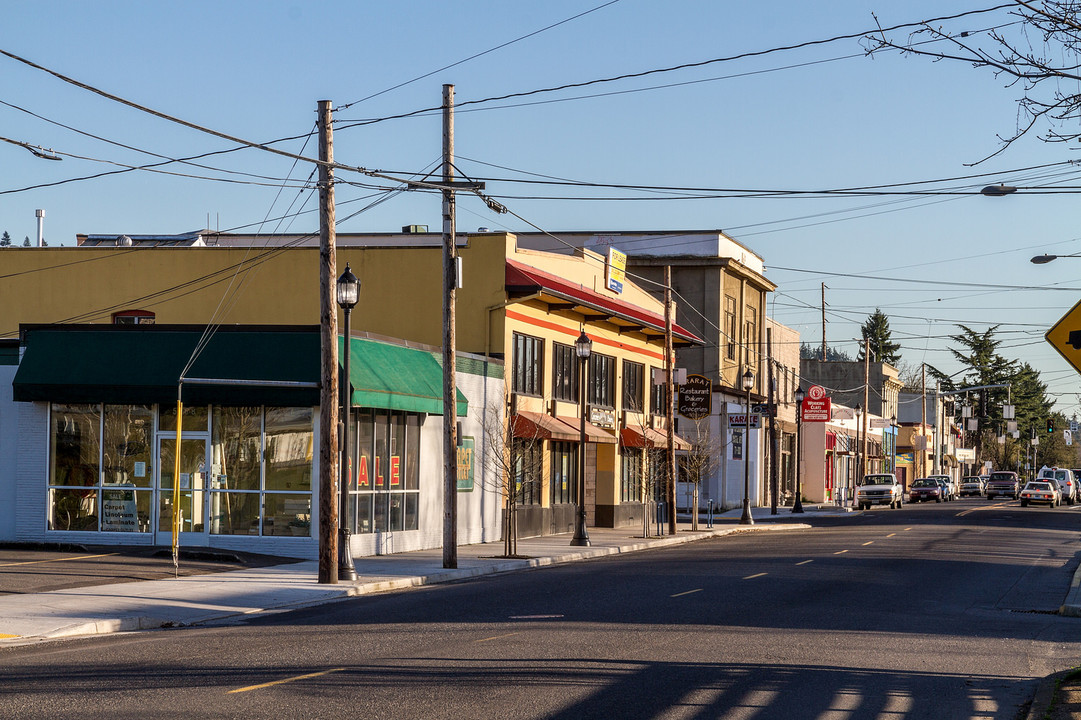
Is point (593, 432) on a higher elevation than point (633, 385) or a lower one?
lower

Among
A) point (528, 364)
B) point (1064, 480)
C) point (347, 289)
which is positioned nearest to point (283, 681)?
point (347, 289)

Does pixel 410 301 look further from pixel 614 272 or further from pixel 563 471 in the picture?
pixel 614 272

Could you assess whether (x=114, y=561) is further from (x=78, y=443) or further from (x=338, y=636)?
(x=338, y=636)

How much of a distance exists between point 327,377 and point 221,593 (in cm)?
407

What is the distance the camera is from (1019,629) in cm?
1630

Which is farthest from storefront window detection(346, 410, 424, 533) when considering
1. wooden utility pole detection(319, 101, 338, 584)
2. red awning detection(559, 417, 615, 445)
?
red awning detection(559, 417, 615, 445)

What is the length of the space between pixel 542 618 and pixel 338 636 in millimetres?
3097

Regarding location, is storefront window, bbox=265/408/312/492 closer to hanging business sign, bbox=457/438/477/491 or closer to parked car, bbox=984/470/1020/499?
hanging business sign, bbox=457/438/477/491

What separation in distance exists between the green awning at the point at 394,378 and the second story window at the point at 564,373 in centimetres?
723

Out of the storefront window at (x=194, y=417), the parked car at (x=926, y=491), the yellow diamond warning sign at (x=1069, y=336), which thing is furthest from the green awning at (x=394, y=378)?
the parked car at (x=926, y=491)

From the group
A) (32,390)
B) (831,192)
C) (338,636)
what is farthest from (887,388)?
(338,636)

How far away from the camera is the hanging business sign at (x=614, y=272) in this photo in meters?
40.8

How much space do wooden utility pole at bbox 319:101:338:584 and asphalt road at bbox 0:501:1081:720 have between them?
2.08 m

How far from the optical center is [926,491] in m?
83.6
